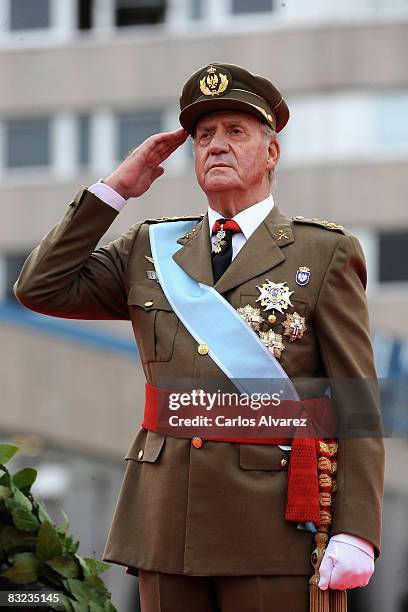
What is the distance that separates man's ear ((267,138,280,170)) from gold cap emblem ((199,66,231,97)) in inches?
8.4

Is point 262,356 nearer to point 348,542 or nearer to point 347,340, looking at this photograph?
point 347,340

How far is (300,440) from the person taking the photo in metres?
4.31

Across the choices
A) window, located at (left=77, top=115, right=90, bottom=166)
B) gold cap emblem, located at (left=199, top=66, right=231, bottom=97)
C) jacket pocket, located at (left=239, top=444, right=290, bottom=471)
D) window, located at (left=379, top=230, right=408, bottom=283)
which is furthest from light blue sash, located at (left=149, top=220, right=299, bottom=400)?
window, located at (left=77, top=115, right=90, bottom=166)

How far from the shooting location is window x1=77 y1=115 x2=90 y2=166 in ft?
94.7

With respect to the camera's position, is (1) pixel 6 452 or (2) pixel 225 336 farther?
(1) pixel 6 452

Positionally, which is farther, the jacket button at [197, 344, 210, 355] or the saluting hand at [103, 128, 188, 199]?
the saluting hand at [103, 128, 188, 199]

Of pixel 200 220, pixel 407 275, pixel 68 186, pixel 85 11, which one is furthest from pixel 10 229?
pixel 200 220

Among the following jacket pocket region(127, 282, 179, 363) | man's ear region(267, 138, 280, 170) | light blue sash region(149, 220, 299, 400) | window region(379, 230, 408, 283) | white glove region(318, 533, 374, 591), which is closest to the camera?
white glove region(318, 533, 374, 591)

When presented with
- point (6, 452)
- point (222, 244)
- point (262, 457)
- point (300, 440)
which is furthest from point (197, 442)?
point (6, 452)

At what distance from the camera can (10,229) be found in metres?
29.2

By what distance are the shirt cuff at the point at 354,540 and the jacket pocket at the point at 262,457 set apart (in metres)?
0.25

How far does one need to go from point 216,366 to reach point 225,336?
0.10 m

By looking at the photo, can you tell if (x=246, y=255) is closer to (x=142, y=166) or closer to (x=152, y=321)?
(x=152, y=321)

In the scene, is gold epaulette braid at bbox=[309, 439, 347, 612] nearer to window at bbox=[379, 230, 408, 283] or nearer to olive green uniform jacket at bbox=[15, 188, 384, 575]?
olive green uniform jacket at bbox=[15, 188, 384, 575]
